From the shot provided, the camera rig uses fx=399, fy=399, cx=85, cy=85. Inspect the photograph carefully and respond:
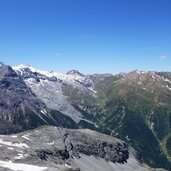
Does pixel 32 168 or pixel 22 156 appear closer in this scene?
pixel 32 168

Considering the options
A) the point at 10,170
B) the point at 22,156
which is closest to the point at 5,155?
the point at 22,156

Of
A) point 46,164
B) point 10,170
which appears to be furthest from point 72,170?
point 10,170

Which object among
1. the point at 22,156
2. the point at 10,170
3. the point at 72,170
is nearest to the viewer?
the point at 10,170

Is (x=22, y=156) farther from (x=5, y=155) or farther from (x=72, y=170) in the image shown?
(x=72, y=170)

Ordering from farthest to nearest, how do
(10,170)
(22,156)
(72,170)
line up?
1. (22,156)
2. (72,170)
3. (10,170)

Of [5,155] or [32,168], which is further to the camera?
[5,155]

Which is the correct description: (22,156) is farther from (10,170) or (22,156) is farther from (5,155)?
(10,170)

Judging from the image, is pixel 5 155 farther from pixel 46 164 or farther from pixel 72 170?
pixel 72 170
